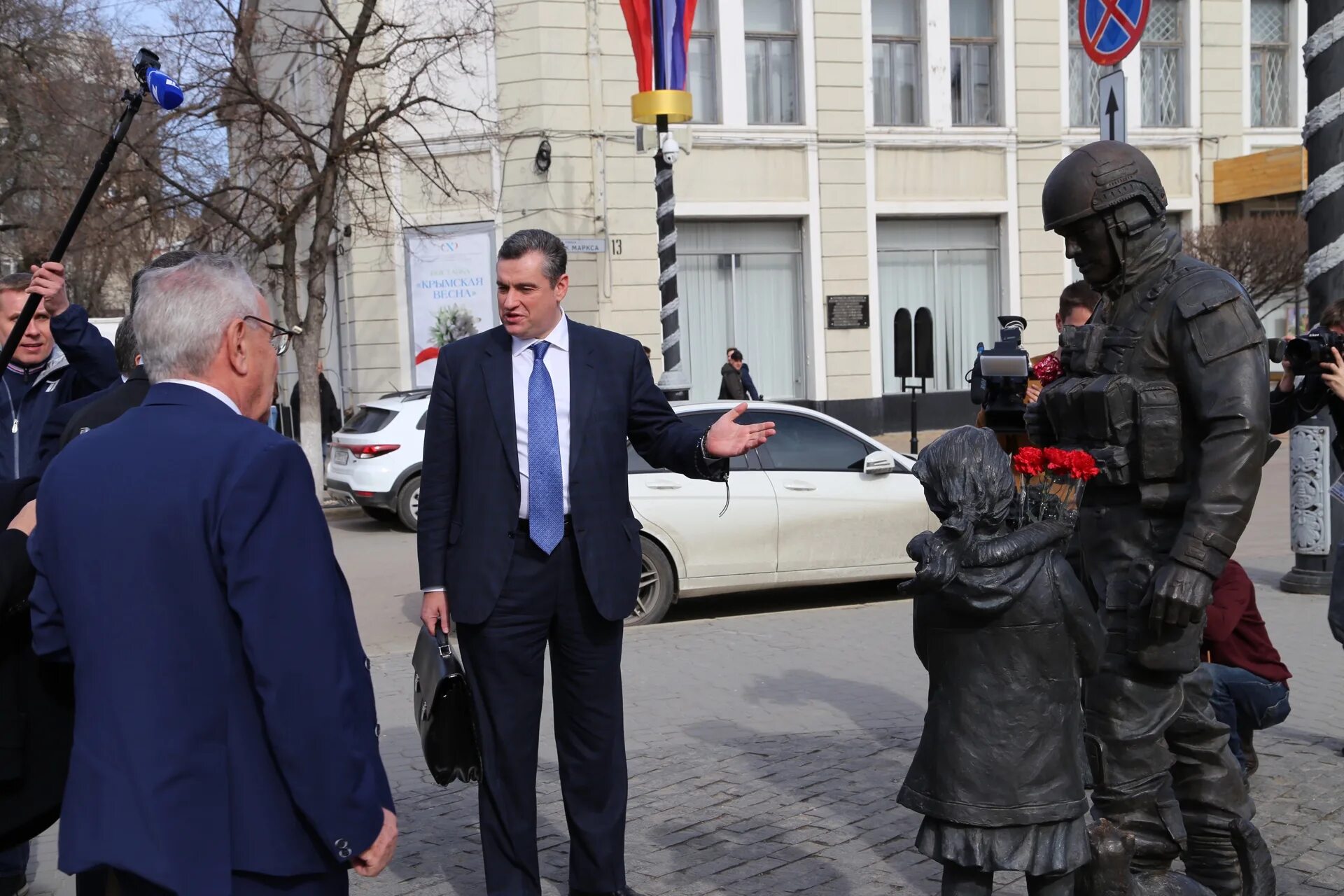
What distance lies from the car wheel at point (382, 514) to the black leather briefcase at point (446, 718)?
1204 centimetres

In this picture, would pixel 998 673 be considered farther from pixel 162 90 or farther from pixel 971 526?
pixel 162 90

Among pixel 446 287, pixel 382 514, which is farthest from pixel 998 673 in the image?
pixel 446 287

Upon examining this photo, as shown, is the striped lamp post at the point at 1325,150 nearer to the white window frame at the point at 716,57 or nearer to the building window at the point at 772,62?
the white window frame at the point at 716,57

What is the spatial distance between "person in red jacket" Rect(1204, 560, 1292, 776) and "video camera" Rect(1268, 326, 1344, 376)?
836mm

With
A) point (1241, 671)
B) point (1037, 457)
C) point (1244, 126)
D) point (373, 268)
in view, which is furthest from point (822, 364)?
point (1037, 457)

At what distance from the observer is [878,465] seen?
1059 centimetres

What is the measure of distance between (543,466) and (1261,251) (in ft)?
74.8

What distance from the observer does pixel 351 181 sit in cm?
2230

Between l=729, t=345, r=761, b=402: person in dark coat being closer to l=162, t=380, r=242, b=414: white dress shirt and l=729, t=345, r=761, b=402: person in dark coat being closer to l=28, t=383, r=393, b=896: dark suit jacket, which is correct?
l=162, t=380, r=242, b=414: white dress shirt

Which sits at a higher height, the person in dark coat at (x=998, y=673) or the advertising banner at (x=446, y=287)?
the advertising banner at (x=446, y=287)

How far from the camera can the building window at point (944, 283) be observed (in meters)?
25.5

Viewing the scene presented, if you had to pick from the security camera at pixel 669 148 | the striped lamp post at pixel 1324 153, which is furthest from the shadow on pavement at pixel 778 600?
the security camera at pixel 669 148

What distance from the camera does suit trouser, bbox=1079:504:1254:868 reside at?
4031mm

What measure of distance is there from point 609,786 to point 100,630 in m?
2.31
